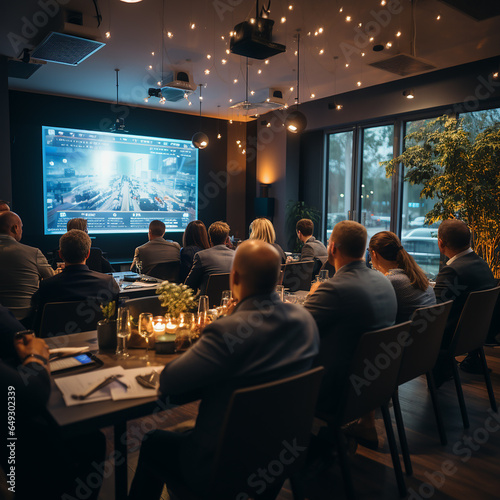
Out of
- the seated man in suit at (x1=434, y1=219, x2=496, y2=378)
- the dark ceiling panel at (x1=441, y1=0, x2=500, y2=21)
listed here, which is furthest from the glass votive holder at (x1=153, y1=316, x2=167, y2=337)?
the dark ceiling panel at (x1=441, y1=0, x2=500, y2=21)

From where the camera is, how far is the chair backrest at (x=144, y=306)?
8.03 feet

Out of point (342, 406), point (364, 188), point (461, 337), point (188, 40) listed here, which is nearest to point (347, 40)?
point (188, 40)

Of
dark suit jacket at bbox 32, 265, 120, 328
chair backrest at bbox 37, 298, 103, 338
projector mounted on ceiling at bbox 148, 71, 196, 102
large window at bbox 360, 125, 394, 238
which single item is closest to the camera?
chair backrest at bbox 37, 298, 103, 338

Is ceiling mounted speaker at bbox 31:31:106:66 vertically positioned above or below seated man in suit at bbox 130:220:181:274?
above

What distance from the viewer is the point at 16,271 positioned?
11.4ft

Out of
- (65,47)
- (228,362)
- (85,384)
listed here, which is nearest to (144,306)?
(85,384)

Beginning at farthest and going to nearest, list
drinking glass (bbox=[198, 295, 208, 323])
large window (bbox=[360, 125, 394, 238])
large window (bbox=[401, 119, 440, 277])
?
1. large window (bbox=[360, 125, 394, 238])
2. large window (bbox=[401, 119, 440, 277])
3. drinking glass (bbox=[198, 295, 208, 323])

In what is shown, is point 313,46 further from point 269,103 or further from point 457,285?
point 457,285

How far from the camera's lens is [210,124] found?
10344mm

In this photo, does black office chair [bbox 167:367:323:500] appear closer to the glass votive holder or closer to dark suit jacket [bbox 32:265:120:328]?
the glass votive holder

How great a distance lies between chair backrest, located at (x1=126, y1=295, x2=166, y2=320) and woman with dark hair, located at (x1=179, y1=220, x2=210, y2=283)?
2.17 m

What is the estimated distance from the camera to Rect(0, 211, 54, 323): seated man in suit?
3.43m

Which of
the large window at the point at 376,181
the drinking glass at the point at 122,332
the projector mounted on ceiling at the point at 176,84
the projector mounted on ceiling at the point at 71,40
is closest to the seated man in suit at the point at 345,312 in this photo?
the drinking glass at the point at 122,332

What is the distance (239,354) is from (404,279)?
1.76 meters
